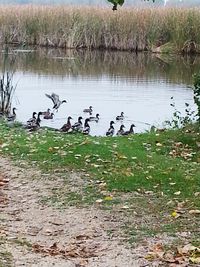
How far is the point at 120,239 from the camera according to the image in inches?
245

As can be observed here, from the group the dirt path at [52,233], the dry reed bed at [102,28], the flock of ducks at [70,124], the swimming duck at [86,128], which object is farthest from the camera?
the dry reed bed at [102,28]

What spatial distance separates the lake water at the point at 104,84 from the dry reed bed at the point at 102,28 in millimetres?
1656

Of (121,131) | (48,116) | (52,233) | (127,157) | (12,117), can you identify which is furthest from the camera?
(48,116)

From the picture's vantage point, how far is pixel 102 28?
34375 millimetres

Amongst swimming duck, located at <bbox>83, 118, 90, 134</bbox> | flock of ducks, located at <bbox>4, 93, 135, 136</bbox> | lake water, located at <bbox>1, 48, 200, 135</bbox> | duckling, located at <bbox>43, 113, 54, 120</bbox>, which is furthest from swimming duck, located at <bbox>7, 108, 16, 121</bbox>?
swimming duck, located at <bbox>83, 118, 90, 134</bbox>

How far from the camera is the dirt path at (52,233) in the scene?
5.66 meters

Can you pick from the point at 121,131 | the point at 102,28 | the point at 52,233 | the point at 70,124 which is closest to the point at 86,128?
the point at 70,124

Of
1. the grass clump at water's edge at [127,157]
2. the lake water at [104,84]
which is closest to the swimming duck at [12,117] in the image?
the lake water at [104,84]

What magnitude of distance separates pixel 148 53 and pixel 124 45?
1.33m

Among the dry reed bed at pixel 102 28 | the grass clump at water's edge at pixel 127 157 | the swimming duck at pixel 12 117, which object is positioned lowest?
the swimming duck at pixel 12 117

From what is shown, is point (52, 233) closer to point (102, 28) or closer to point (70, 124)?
point (70, 124)

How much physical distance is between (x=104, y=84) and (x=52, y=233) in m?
15.5

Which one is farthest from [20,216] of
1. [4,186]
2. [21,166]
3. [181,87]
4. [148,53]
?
[148,53]

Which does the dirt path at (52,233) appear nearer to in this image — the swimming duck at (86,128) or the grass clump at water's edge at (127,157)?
the grass clump at water's edge at (127,157)
